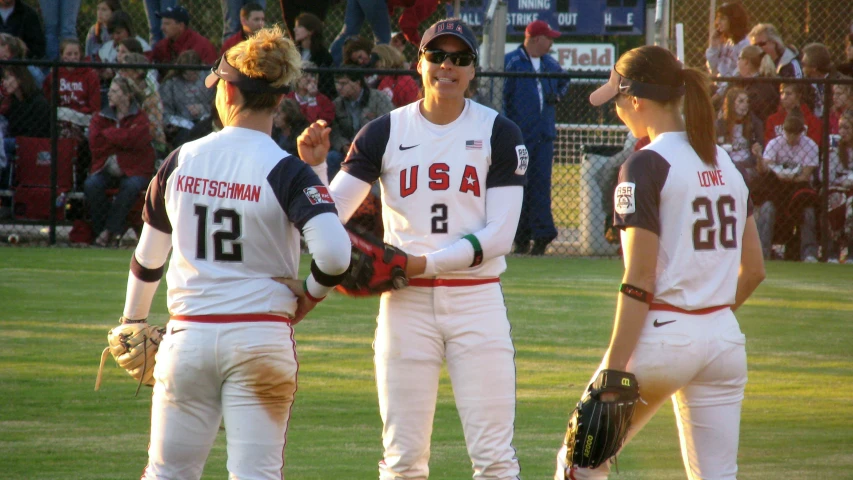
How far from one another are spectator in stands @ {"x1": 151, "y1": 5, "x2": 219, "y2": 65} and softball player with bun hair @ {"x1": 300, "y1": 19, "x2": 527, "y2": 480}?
33.6 ft

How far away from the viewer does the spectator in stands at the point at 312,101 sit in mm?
12562

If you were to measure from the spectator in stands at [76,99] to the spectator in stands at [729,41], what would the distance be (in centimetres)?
775

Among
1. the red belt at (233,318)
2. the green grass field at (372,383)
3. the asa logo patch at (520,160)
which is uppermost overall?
the asa logo patch at (520,160)

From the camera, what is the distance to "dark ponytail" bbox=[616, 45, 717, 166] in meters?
3.77

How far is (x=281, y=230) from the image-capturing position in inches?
146

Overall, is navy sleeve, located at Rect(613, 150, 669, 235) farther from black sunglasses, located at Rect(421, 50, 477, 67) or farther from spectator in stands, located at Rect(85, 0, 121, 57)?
spectator in stands, located at Rect(85, 0, 121, 57)

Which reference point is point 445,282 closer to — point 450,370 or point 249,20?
point 450,370

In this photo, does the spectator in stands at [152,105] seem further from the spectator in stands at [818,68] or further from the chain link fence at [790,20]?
the chain link fence at [790,20]

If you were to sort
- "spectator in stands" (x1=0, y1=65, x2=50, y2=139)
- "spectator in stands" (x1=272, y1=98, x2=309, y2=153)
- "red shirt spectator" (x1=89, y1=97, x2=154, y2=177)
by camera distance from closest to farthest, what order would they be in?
"spectator in stands" (x1=272, y1=98, x2=309, y2=153) < "red shirt spectator" (x1=89, y1=97, x2=154, y2=177) < "spectator in stands" (x1=0, y1=65, x2=50, y2=139)

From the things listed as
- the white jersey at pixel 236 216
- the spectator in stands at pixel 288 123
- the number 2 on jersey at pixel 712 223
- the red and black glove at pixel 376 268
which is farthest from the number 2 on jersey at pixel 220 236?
the spectator in stands at pixel 288 123

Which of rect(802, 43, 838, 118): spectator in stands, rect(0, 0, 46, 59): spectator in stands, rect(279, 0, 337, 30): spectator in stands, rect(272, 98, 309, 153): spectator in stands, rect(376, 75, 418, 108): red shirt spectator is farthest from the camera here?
rect(279, 0, 337, 30): spectator in stands

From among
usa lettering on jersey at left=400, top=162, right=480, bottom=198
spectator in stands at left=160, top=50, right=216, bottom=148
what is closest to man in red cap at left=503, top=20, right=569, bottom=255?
spectator in stands at left=160, top=50, right=216, bottom=148

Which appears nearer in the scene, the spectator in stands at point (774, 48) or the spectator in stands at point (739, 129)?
the spectator in stands at point (739, 129)

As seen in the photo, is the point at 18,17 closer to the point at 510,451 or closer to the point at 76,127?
the point at 76,127
